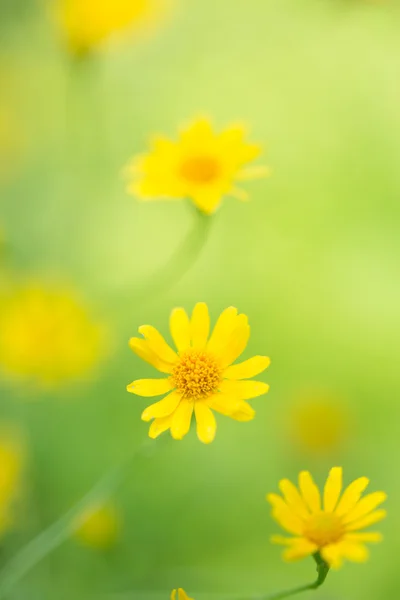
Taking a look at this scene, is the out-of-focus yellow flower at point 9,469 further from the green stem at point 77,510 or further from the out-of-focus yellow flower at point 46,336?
the green stem at point 77,510

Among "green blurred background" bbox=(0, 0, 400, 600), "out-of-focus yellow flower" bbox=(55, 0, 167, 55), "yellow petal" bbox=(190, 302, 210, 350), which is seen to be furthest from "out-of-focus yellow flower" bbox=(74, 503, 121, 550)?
"out-of-focus yellow flower" bbox=(55, 0, 167, 55)

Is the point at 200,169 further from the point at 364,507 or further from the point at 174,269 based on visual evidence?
the point at 174,269

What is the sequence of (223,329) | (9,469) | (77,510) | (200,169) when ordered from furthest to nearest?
(9,469) < (200,169) < (77,510) < (223,329)

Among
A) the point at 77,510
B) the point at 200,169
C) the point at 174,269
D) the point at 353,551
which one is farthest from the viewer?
the point at 174,269

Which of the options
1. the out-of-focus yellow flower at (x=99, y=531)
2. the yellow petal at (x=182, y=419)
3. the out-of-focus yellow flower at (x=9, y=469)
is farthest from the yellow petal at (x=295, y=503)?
the out-of-focus yellow flower at (x=9, y=469)

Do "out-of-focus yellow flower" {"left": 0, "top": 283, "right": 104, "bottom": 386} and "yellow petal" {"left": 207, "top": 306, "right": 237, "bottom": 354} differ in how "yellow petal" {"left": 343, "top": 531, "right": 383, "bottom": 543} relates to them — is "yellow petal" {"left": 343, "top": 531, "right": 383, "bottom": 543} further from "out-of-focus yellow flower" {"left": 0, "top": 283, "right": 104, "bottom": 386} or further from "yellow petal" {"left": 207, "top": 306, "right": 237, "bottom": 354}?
"out-of-focus yellow flower" {"left": 0, "top": 283, "right": 104, "bottom": 386}

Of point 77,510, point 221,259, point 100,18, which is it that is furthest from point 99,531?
point 100,18

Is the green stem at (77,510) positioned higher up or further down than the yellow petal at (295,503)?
higher up
